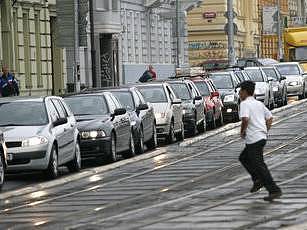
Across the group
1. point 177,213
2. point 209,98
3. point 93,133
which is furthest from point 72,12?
point 177,213

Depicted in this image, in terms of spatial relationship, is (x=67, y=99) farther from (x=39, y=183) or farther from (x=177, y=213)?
(x=177, y=213)

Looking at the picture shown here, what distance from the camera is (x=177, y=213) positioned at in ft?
51.1

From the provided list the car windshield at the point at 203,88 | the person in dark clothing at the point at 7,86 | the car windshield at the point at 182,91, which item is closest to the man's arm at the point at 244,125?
the car windshield at the point at 182,91

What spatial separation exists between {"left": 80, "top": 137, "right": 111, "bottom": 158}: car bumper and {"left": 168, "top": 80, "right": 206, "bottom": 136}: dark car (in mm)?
8994

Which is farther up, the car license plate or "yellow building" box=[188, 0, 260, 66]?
"yellow building" box=[188, 0, 260, 66]

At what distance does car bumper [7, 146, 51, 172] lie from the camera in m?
21.9

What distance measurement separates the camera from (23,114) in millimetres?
23172

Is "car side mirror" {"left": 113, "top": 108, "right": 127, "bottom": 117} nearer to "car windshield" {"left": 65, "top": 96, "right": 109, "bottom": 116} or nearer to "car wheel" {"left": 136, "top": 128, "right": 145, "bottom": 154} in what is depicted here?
"car windshield" {"left": 65, "top": 96, "right": 109, "bottom": 116}

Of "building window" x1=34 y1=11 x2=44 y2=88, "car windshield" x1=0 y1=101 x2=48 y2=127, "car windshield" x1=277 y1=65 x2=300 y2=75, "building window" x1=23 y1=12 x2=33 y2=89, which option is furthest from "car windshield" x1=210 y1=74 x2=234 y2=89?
"car windshield" x1=0 y1=101 x2=48 y2=127

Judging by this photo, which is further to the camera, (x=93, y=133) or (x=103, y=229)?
(x=93, y=133)

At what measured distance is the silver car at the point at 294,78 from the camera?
55.3m

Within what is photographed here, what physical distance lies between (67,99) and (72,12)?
1378 cm

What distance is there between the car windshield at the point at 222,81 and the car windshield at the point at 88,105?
15858mm

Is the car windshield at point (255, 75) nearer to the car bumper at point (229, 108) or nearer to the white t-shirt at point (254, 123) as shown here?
the car bumper at point (229, 108)
